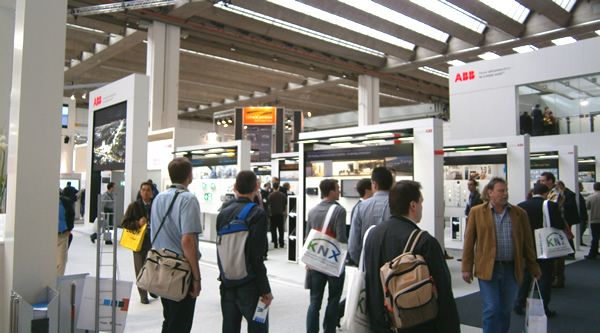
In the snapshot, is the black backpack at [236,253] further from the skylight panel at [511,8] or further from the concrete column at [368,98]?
the concrete column at [368,98]

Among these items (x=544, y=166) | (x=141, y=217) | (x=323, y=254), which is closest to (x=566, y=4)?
(x=544, y=166)

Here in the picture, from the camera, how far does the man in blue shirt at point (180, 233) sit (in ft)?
9.61

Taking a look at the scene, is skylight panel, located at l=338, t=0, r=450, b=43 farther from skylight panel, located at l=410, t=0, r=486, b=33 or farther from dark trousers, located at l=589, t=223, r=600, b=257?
dark trousers, located at l=589, t=223, r=600, b=257

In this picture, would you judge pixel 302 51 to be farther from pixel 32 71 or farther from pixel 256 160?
pixel 32 71

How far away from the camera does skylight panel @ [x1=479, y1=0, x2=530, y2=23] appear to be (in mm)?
14409

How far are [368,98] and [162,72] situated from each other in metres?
9.25

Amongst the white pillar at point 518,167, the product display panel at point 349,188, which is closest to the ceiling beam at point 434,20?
the white pillar at point 518,167

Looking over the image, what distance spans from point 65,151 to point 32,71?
17528 millimetres

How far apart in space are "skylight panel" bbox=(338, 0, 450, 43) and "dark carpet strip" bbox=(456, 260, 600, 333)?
9937 mm

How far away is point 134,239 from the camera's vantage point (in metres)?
5.21

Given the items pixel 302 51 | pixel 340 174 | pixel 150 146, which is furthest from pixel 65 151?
pixel 340 174

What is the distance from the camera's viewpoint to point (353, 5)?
14422mm

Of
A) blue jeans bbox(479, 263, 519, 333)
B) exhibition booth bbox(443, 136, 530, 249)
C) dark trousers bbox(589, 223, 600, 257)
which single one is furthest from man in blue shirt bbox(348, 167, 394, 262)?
dark trousers bbox(589, 223, 600, 257)

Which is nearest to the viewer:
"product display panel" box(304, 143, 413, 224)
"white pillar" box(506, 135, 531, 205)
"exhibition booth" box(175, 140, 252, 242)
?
"product display panel" box(304, 143, 413, 224)
